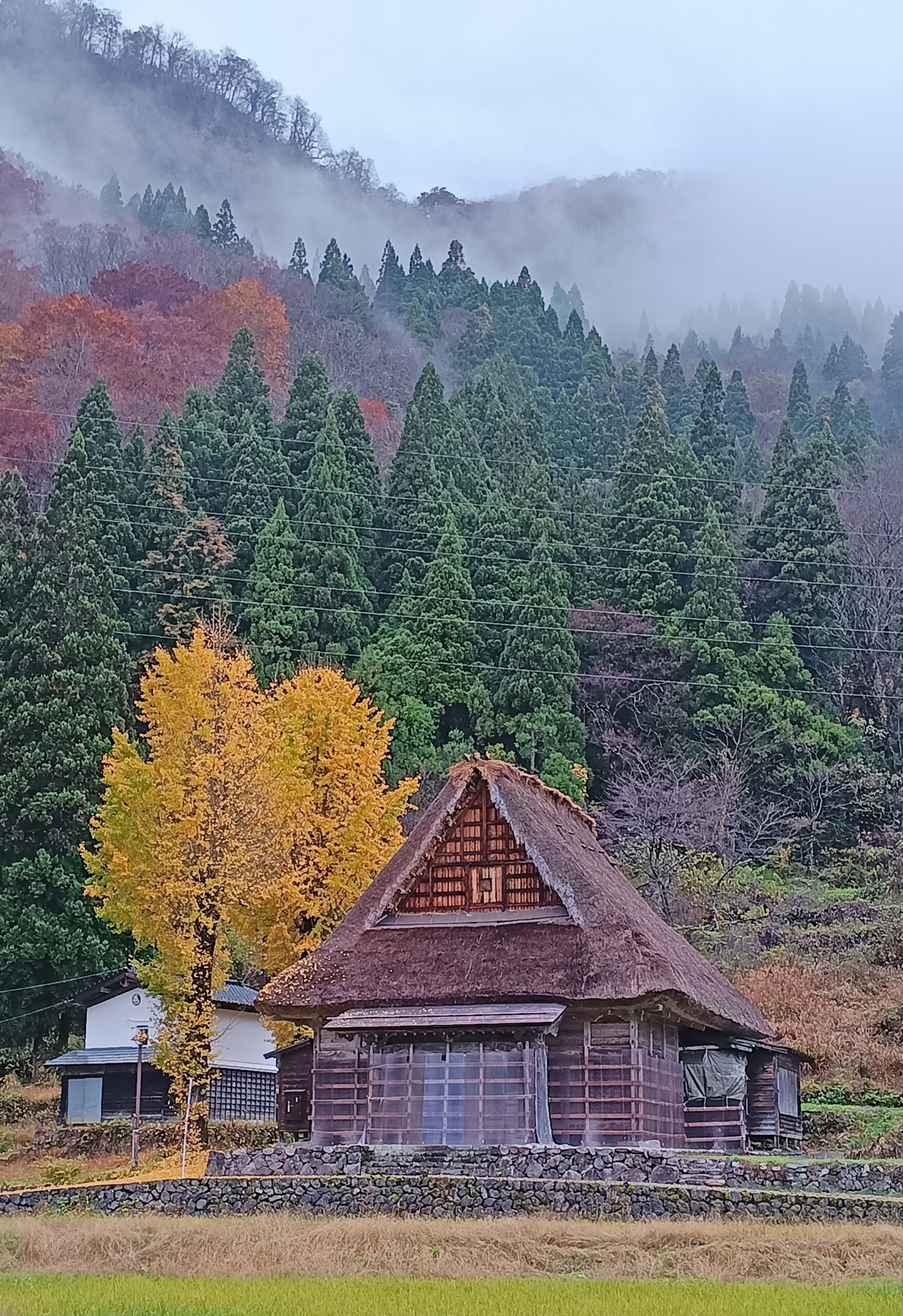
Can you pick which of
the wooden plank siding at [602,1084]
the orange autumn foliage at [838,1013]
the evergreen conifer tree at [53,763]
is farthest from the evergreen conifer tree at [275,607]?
the wooden plank siding at [602,1084]

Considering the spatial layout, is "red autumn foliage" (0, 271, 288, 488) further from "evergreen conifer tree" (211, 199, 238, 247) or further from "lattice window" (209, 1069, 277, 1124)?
"lattice window" (209, 1069, 277, 1124)

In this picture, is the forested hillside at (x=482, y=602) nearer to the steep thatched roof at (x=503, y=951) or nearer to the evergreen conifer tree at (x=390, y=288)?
the steep thatched roof at (x=503, y=951)

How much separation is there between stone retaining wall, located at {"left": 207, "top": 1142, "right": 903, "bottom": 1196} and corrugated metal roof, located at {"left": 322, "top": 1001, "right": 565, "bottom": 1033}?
6.72ft

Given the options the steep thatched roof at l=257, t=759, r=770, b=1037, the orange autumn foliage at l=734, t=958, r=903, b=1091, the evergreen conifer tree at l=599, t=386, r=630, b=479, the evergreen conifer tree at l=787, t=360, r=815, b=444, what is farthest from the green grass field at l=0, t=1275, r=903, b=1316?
the evergreen conifer tree at l=787, t=360, r=815, b=444

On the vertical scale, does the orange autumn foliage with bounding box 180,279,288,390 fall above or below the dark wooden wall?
above

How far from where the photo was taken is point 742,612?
57.6 metres

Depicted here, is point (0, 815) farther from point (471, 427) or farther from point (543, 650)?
point (471, 427)

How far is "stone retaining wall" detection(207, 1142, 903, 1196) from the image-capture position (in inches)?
891

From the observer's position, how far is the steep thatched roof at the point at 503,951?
86.4 ft

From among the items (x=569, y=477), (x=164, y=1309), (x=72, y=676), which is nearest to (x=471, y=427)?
(x=569, y=477)

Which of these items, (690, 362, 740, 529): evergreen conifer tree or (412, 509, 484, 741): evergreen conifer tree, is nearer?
(412, 509, 484, 741): evergreen conifer tree

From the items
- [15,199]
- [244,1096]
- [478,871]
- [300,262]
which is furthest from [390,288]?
[478,871]

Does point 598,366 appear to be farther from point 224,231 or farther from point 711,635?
point 711,635

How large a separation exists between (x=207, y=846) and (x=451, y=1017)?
242 inches
